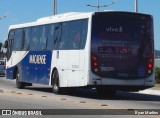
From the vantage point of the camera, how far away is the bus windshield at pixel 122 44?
21.7 meters

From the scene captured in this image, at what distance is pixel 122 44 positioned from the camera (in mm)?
21969

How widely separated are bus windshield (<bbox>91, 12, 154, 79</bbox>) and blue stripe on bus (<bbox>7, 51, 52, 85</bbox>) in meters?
4.16

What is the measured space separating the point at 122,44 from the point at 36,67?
6.14 meters

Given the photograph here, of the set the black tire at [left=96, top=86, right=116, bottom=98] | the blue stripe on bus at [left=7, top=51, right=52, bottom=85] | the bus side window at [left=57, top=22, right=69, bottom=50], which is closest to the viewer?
the bus side window at [left=57, top=22, right=69, bottom=50]

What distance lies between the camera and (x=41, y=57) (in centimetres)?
2619

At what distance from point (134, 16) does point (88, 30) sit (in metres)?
2.00

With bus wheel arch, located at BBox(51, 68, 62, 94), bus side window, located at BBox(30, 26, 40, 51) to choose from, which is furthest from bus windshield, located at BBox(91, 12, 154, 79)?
bus side window, located at BBox(30, 26, 40, 51)

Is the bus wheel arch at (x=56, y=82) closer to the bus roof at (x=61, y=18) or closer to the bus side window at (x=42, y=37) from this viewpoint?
the bus side window at (x=42, y=37)

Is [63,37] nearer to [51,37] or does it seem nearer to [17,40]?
[51,37]

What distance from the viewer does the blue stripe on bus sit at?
25.6 metres

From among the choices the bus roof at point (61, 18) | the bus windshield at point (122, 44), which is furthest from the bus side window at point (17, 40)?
the bus windshield at point (122, 44)

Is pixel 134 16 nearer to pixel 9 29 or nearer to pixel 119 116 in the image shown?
pixel 119 116

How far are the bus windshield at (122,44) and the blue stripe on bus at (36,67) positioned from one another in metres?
4.16

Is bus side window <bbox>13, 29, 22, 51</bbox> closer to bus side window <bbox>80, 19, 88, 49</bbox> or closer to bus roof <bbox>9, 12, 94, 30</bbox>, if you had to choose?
bus roof <bbox>9, 12, 94, 30</bbox>
